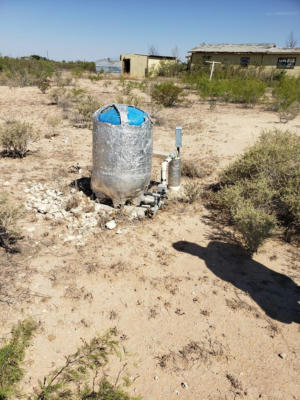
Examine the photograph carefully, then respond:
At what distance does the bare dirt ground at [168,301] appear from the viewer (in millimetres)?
2471

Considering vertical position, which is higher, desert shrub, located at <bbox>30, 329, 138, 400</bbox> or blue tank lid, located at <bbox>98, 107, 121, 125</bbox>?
blue tank lid, located at <bbox>98, 107, 121, 125</bbox>

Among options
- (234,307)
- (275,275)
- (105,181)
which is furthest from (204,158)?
(234,307)

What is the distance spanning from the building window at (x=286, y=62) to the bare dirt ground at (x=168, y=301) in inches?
1068

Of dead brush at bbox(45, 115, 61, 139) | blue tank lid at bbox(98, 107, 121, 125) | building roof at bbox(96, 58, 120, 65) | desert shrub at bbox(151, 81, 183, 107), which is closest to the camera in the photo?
blue tank lid at bbox(98, 107, 121, 125)

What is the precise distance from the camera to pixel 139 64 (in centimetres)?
2858

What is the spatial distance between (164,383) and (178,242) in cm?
204

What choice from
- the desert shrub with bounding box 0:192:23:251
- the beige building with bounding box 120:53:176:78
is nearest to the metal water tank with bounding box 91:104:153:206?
the desert shrub with bounding box 0:192:23:251

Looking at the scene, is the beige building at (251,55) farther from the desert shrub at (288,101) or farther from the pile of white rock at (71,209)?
the pile of white rock at (71,209)

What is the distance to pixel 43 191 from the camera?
17.4 feet

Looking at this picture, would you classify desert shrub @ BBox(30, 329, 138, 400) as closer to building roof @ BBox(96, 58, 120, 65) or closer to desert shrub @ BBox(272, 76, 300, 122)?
desert shrub @ BBox(272, 76, 300, 122)

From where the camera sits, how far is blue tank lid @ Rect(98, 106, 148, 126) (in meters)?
4.25

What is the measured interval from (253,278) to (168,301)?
1.14 m

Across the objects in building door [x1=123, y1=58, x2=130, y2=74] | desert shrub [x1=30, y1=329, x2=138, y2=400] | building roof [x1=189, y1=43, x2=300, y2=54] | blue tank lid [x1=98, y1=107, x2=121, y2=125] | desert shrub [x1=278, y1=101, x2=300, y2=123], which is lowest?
desert shrub [x1=30, y1=329, x2=138, y2=400]

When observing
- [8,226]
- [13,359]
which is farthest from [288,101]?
[13,359]
